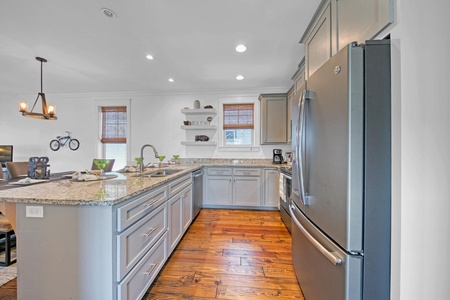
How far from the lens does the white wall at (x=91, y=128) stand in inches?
171

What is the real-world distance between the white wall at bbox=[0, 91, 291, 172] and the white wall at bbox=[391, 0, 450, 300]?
3.30 metres

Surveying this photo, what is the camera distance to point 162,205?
167 cm

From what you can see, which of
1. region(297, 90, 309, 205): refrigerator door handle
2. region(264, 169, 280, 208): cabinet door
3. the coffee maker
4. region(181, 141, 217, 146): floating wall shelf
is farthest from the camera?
region(181, 141, 217, 146): floating wall shelf

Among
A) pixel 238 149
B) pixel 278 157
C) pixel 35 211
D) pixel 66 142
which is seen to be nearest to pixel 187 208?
pixel 35 211

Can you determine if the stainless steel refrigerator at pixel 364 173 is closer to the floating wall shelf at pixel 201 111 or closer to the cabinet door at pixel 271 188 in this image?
the cabinet door at pixel 271 188

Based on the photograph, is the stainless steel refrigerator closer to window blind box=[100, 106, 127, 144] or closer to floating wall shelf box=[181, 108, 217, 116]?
floating wall shelf box=[181, 108, 217, 116]

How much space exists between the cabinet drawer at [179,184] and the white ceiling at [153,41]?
5.93 feet

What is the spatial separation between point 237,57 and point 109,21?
1.67 metres

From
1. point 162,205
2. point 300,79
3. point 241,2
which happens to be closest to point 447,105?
point 241,2

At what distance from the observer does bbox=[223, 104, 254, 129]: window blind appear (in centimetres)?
416

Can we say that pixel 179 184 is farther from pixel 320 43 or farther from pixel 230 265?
pixel 320 43

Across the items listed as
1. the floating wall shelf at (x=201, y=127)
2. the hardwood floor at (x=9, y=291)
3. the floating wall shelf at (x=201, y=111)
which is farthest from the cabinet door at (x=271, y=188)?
the hardwood floor at (x=9, y=291)

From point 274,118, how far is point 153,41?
2575 mm

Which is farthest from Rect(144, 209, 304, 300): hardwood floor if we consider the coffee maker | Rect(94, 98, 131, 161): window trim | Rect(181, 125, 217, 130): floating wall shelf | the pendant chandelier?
the pendant chandelier
